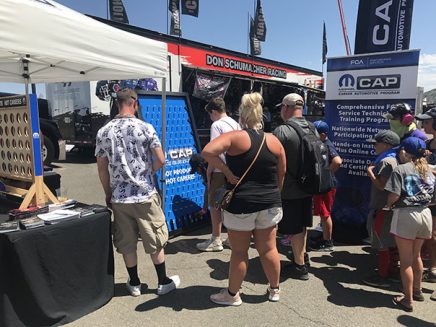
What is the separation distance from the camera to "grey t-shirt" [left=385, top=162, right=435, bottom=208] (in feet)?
9.24

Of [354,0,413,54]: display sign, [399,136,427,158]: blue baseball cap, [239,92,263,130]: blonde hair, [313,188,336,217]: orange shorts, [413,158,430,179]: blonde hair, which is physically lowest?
[313,188,336,217]: orange shorts

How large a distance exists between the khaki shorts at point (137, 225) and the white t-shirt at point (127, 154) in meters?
0.08

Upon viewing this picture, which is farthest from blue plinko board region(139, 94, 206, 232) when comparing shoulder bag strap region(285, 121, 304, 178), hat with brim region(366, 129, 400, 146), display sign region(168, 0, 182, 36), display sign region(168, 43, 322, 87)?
display sign region(168, 0, 182, 36)

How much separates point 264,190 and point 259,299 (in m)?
1.05

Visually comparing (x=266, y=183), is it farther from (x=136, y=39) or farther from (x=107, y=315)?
(x=136, y=39)

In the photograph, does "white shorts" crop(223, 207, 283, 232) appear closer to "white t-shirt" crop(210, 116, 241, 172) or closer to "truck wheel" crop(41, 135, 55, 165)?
"white t-shirt" crop(210, 116, 241, 172)

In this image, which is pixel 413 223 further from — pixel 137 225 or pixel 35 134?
pixel 35 134

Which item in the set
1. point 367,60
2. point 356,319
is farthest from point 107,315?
point 367,60

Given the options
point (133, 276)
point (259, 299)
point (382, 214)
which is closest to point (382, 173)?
point (382, 214)

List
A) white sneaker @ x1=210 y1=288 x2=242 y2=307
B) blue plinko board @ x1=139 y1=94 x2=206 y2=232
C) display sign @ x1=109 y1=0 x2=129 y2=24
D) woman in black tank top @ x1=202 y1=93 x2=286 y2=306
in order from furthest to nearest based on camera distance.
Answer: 1. display sign @ x1=109 y1=0 x2=129 y2=24
2. blue plinko board @ x1=139 y1=94 x2=206 y2=232
3. white sneaker @ x1=210 y1=288 x2=242 y2=307
4. woman in black tank top @ x1=202 y1=93 x2=286 y2=306

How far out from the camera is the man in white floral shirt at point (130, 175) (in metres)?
2.88

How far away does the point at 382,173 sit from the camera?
10.1ft

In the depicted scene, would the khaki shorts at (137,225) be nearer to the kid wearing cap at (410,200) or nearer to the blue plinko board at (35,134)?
the blue plinko board at (35,134)

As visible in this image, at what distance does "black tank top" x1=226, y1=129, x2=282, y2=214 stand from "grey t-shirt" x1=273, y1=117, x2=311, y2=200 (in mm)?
515
